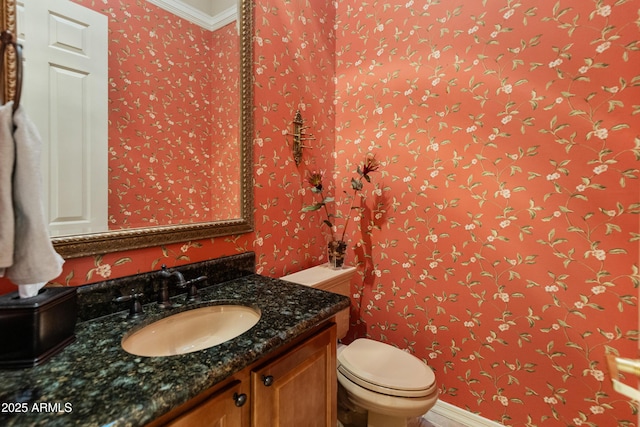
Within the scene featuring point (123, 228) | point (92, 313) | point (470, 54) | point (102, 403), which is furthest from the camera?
point (470, 54)

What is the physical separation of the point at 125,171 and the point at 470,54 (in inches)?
64.9

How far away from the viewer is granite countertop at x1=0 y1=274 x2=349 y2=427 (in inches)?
20.8

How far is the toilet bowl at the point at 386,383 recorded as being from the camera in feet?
3.90

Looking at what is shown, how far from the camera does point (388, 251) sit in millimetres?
1784

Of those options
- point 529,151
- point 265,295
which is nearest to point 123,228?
point 265,295

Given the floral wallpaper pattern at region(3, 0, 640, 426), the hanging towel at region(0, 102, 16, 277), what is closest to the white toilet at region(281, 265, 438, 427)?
the floral wallpaper pattern at region(3, 0, 640, 426)

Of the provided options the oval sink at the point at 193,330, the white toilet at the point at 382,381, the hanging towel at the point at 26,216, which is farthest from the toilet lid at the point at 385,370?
the hanging towel at the point at 26,216

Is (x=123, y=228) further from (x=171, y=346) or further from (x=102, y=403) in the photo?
(x=102, y=403)

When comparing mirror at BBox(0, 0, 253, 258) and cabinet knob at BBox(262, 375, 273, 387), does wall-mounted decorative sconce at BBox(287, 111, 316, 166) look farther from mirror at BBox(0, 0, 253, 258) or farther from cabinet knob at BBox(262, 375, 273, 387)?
cabinet knob at BBox(262, 375, 273, 387)

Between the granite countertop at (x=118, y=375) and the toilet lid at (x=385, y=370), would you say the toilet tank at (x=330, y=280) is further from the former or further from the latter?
the granite countertop at (x=118, y=375)

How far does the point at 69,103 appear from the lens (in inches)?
36.2

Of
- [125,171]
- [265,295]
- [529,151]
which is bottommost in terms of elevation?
[265,295]

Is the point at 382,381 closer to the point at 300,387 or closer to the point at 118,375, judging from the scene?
the point at 300,387

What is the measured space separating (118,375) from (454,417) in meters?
1.69
